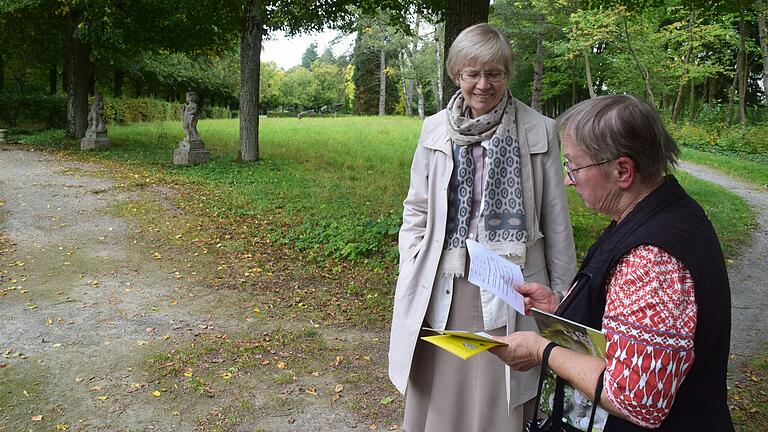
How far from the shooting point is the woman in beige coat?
2.63m

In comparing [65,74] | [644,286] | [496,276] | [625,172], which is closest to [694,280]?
[644,286]

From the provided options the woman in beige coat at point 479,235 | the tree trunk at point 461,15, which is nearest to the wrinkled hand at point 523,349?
the woman in beige coat at point 479,235

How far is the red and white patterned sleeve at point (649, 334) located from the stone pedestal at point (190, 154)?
1475 centimetres

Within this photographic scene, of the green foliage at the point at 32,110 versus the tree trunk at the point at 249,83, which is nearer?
the tree trunk at the point at 249,83

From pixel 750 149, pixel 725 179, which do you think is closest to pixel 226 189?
pixel 725 179

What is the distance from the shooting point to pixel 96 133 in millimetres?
18531

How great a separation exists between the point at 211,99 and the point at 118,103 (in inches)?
543

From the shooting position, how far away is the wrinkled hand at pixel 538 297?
214 cm

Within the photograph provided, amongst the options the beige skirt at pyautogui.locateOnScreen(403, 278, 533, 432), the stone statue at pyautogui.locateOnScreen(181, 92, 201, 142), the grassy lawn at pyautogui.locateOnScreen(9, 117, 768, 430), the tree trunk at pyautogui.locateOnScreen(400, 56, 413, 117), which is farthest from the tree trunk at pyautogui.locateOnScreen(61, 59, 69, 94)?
the beige skirt at pyautogui.locateOnScreen(403, 278, 533, 432)

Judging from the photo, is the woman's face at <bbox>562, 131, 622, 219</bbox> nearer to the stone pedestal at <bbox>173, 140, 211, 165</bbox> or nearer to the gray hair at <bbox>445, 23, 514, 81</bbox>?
the gray hair at <bbox>445, 23, 514, 81</bbox>

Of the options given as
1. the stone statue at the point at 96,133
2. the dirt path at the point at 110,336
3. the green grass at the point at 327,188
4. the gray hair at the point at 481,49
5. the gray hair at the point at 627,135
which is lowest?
the dirt path at the point at 110,336

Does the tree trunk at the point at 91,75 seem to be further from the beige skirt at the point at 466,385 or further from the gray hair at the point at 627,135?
the gray hair at the point at 627,135

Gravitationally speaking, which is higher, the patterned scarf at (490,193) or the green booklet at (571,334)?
the patterned scarf at (490,193)

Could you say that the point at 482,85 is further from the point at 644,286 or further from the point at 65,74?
the point at 65,74
